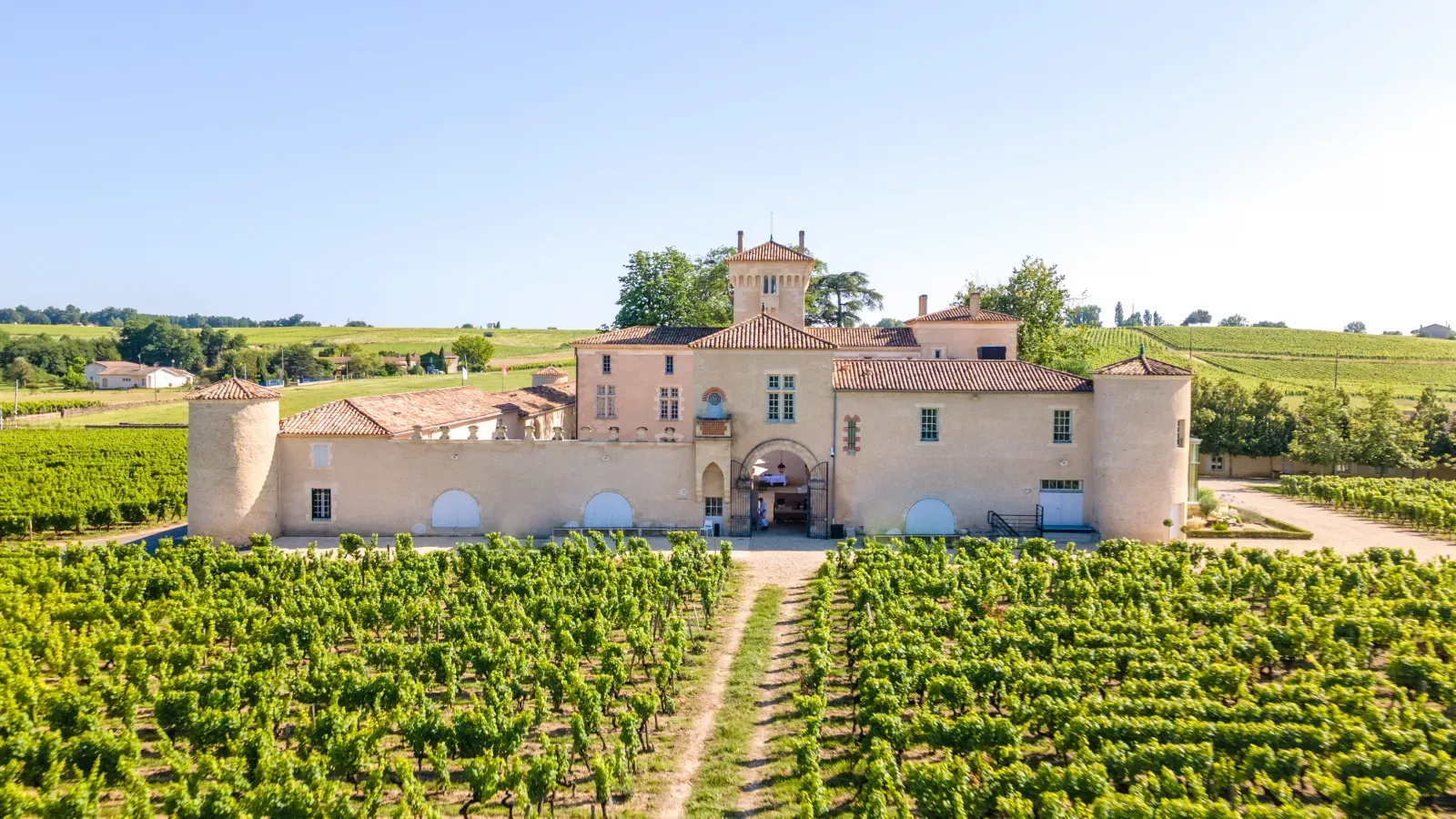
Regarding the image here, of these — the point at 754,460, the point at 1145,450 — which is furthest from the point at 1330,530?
the point at 754,460

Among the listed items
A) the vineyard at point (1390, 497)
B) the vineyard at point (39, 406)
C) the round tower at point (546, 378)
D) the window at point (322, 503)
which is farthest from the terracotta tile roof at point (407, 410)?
the vineyard at point (39, 406)

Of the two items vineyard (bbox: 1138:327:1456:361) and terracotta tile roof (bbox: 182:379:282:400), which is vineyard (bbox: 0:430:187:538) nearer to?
terracotta tile roof (bbox: 182:379:282:400)

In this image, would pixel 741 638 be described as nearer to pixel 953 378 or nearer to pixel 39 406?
pixel 953 378

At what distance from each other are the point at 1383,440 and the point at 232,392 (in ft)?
200

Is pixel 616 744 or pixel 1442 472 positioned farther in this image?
pixel 1442 472

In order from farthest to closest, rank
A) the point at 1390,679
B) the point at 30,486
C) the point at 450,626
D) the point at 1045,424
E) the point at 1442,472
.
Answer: the point at 1442,472
the point at 30,486
the point at 1045,424
the point at 450,626
the point at 1390,679

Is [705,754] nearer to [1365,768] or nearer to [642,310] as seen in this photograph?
[1365,768]

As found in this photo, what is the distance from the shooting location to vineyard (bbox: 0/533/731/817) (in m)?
14.1

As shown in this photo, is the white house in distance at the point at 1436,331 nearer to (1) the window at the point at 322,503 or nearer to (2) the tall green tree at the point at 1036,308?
(2) the tall green tree at the point at 1036,308

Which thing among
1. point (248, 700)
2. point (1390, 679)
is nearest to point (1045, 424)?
point (1390, 679)

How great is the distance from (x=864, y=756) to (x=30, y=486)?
1718 inches

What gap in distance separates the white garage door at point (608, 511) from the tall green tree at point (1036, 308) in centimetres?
3959

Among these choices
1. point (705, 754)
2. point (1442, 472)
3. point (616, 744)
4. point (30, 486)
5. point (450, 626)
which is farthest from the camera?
point (1442, 472)

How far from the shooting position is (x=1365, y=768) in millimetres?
13562
